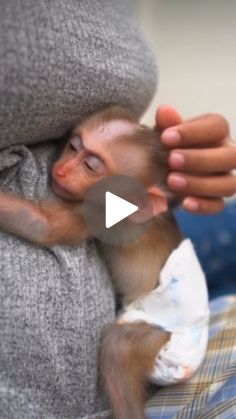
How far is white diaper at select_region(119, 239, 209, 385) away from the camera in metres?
0.82

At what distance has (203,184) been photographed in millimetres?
852

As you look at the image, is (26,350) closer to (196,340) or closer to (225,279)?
(196,340)

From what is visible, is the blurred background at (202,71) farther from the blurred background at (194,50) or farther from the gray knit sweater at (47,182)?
the gray knit sweater at (47,182)

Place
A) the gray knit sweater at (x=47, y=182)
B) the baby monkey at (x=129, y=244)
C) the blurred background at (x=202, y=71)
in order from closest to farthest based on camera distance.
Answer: the gray knit sweater at (x=47, y=182) → the baby monkey at (x=129, y=244) → the blurred background at (x=202, y=71)

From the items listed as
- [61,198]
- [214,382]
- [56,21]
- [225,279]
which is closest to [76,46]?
[56,21]

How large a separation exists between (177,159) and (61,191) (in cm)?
19

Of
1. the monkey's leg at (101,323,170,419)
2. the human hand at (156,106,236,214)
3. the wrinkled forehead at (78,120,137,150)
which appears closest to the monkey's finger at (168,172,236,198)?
the human hand at (156,106,236,214)

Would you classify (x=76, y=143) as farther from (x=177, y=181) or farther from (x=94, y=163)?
(x=177, y=181)

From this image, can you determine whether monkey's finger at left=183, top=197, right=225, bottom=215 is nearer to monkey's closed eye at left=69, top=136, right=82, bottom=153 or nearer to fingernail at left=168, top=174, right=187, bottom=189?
fingernail at left=168, top=174, right=187, bottom=189

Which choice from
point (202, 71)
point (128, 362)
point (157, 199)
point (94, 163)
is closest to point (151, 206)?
point (157, 199)

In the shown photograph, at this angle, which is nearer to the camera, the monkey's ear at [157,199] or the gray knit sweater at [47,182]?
the gray knit sweater at [47,182]

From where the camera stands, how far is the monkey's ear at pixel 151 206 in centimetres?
83

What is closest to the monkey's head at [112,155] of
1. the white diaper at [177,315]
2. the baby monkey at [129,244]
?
the baby monkey at [129,244]

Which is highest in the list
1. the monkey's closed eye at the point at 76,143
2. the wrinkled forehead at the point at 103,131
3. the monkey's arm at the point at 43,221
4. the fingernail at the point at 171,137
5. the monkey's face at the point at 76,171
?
the fingernail at the point at 171,137
